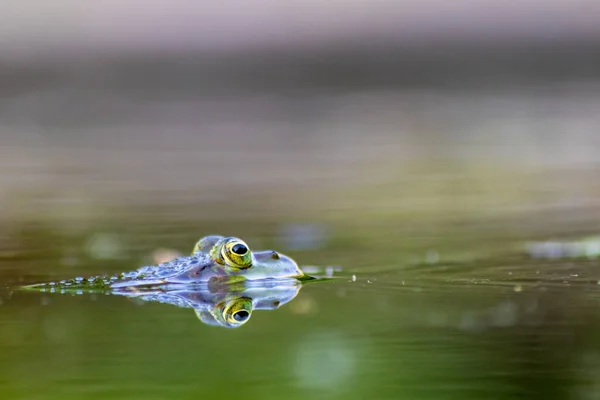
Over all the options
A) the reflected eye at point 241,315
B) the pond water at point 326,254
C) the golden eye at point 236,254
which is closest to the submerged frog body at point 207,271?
the golden eye at point 236,254

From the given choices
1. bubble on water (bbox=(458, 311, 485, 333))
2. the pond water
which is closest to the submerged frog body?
the pond water

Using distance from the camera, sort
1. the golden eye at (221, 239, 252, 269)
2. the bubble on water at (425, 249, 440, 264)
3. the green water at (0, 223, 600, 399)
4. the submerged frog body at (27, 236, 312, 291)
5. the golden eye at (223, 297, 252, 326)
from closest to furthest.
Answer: the green water at (0, 223, 600, 399)
the golden eye at (223, 297, 252, 326)
the golden eye at (221, 239, 252, 269)
the submerged frog body at (27, 236, 312, 291)
the bubble on water at (425, 249, 440, 264)

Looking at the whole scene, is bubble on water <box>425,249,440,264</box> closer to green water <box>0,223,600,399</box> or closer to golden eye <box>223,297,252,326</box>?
green water <box>0,223,600,399</box>

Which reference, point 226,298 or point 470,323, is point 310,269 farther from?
point 470,323

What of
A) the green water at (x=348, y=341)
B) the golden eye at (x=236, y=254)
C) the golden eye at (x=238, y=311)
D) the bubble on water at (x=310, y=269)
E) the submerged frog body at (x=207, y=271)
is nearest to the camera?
the green water at (x=348, y=341)

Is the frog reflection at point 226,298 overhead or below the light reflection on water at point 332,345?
overhead

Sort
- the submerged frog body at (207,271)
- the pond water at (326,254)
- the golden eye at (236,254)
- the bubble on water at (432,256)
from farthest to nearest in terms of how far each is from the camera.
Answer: the bubble on water at (432,256) → the submerged frog body at (207,271) → the golden eye at (236,254) → the pond water at (326,254)

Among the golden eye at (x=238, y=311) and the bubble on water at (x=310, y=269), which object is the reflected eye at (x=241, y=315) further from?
the bubble on water at (x=310, y=269)
